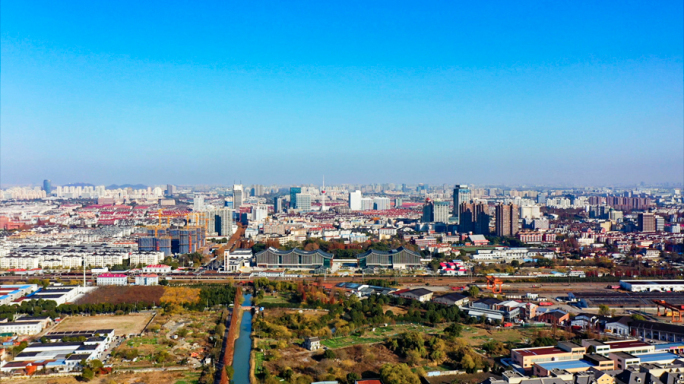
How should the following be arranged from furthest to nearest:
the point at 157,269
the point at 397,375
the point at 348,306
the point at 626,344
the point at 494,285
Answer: the point at 157,269 < the point at 494,285 < the point at 348,306 < the point at 626,344 < the point at 397,375

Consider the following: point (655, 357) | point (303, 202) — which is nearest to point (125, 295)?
point (655, 357)

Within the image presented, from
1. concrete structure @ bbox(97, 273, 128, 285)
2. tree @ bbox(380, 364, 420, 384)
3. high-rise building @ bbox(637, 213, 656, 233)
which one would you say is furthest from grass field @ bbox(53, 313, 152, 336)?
high-rise building @ bbox(637, 213, 656, 233)

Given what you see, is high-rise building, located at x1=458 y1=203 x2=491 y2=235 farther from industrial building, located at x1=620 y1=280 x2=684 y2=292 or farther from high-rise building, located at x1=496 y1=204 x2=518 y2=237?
industrial building, located at x1=620 y1=280 x2=684 y2=292

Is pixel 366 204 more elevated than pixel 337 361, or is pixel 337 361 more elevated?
pixel 366 204

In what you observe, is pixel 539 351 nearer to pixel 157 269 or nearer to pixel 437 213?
pixel 157 269

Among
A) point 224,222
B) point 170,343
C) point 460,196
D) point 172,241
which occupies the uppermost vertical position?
point 460,196

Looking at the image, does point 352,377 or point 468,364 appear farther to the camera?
point 468,364

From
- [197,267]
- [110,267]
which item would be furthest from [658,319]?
[110,267]
